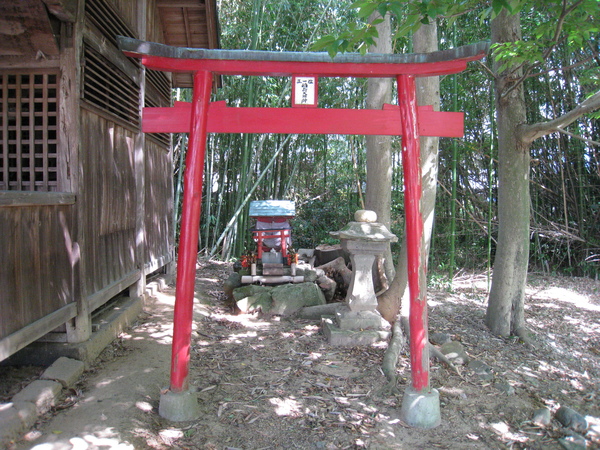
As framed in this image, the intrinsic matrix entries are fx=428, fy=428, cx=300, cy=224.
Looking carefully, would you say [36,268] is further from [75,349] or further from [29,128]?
[29,128]

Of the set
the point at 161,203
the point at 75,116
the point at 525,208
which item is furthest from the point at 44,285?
the point at 525,208

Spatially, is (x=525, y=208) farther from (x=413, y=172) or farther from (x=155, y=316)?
(x=155, y=316)

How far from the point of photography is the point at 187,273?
3309 millimetres

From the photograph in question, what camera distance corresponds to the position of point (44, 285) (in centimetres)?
330

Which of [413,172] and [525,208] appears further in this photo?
[525,208]

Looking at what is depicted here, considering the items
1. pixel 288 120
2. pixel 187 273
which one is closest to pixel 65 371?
pixel 187 273

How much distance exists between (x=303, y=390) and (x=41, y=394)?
6.74 feet

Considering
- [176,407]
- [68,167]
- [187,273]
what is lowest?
[176,407]

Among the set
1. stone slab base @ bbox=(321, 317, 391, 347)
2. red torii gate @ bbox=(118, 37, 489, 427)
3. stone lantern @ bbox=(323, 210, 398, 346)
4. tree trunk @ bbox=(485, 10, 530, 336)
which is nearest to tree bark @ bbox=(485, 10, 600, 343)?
tree trunk @ bbox=(485, 10, 530, 336)

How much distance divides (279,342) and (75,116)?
318cm

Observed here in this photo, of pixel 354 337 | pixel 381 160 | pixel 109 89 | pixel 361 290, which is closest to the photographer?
pixel 109 89

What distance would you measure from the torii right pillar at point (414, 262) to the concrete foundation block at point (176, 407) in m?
1.67

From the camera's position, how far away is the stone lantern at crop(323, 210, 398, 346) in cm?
489

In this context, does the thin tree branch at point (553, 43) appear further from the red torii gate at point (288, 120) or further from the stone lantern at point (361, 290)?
the stone lantern at point (361, 290)
